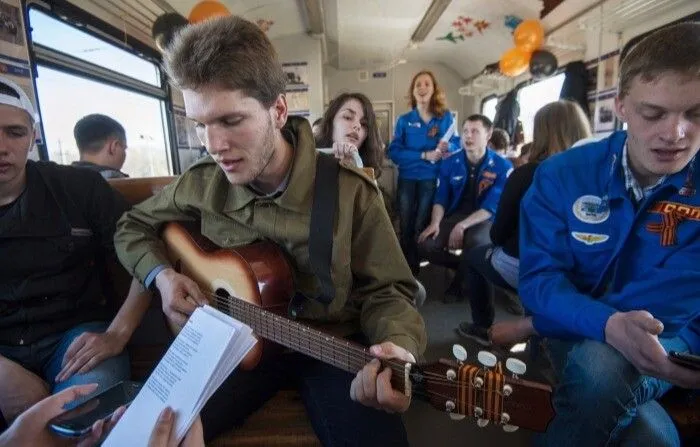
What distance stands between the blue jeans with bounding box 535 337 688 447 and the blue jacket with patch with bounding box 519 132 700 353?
8 centimetres

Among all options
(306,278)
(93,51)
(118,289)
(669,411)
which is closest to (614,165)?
(669,411)

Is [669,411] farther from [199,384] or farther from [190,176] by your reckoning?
[190,176]

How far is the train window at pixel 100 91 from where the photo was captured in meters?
3.09

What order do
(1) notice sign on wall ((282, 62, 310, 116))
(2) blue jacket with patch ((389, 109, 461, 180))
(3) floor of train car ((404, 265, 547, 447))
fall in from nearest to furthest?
(3) floor of train car ((404, 265, 547, 447))
(2) blue jacket with patch ((389, 109, 461, 180))
(1) notice sign on wall ((282, 62, 310, 116))

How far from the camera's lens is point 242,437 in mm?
1327

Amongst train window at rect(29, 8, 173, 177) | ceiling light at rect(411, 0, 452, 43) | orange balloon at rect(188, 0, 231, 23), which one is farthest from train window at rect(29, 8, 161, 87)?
ceiling light at rect(411, 0, 452, 43)

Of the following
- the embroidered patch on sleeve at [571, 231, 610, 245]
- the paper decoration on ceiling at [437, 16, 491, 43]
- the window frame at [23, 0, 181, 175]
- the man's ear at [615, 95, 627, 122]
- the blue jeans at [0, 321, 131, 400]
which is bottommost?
the blue jeans at [0, 321, 131, 400]

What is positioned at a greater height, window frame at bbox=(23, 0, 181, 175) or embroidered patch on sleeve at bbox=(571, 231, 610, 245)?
window frame at bbox=(23, 0, 181, 175)

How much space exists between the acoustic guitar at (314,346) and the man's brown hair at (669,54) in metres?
1.06

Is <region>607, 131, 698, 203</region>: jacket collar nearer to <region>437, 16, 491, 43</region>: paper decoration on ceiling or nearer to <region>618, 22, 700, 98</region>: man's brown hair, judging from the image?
<region>618, 22, 700, 98</region>: man's brown hair

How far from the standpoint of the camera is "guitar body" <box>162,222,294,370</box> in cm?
136

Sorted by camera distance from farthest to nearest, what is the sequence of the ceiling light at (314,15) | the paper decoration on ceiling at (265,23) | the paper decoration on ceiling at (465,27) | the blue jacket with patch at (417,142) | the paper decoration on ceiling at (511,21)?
the paper decoration on ceiling at (465,27) < the paper decoration on ceiling at (265,23) < the paper decoration on ceiling at (511,21) < the ceiling light at (314,15) < the blue jacket with patch at (417,142)

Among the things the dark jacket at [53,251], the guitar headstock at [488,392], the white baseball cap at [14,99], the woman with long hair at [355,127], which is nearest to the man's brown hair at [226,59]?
the white baseball cap at [14,99]

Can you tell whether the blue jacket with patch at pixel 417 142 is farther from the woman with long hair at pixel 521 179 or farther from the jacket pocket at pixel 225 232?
the jacket pocket at pixel 225 232
